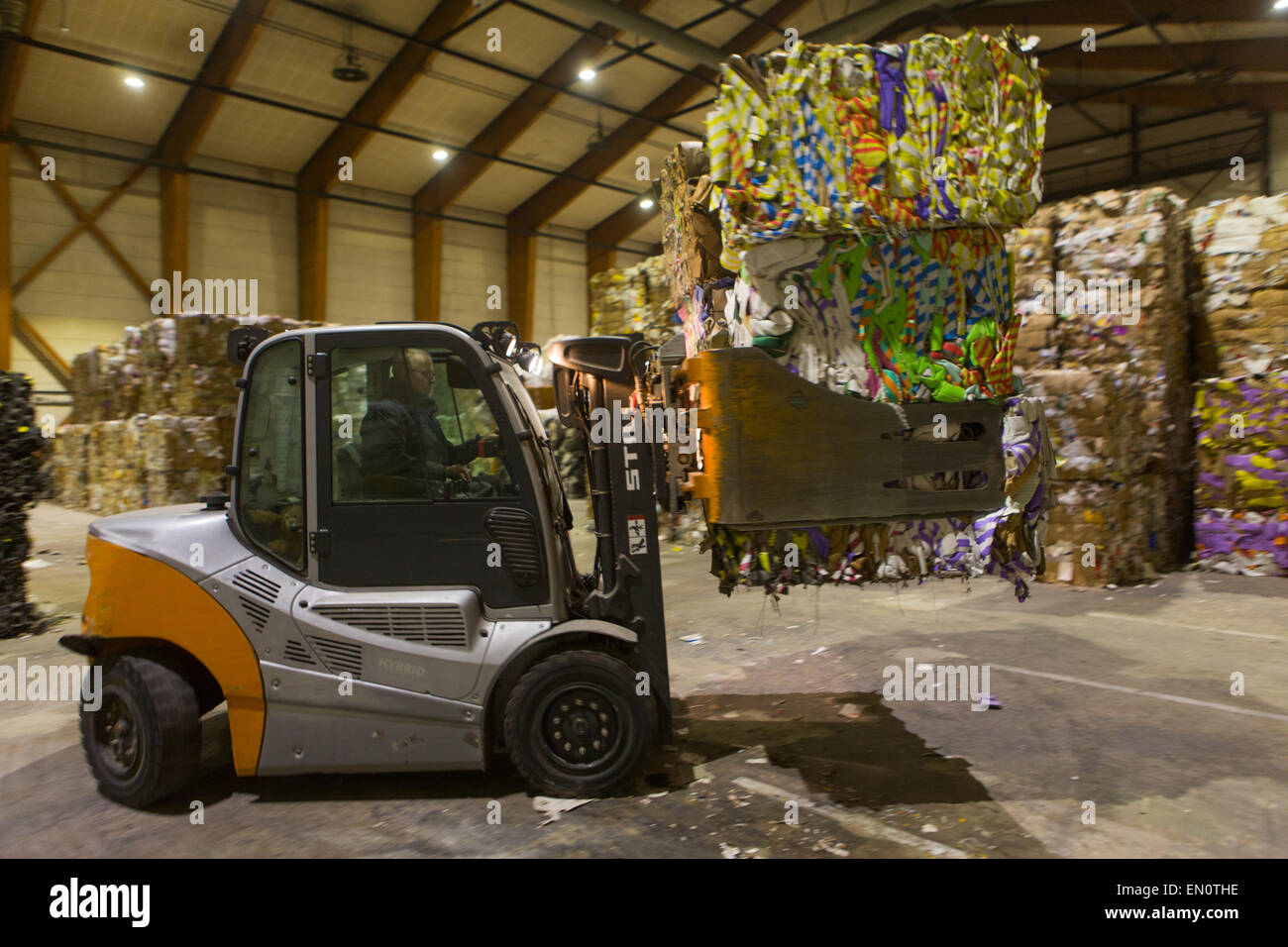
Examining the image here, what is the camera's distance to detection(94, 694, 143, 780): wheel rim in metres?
3.36

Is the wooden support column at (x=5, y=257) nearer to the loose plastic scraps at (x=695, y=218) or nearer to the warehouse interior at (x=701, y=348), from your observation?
the warehouse interior at (x=701, y=348)

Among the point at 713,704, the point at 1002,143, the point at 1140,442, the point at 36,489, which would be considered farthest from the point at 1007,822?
the point at 36,489

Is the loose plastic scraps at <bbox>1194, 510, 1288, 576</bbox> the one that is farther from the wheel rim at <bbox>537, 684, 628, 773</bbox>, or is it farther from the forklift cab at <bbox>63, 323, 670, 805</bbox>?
the wheel rim at <bbox>537, 684, 628, 773</bbox>

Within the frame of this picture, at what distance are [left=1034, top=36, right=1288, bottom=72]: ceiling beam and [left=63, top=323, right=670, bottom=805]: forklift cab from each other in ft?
54.4

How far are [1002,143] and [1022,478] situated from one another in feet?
3.93

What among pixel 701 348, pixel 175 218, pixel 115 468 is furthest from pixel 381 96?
pixel 701 348

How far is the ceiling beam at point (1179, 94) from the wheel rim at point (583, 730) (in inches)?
705

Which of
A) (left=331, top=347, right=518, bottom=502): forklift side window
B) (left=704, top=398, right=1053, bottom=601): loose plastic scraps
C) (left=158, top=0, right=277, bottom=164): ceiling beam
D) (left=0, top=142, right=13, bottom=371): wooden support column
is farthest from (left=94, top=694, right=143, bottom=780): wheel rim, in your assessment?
(left=0, top=142, right=13, bottom=371): wooden support column

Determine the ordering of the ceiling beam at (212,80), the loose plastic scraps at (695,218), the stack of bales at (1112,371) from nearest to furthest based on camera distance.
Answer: the loose plastic scraps at (695,218)
the stack of bales at (1112,371)
the ceiling beam at (212,80)

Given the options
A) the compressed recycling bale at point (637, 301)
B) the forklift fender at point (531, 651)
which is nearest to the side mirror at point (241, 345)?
the forklift fender at point (531, 651)

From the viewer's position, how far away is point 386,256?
63.7 ft

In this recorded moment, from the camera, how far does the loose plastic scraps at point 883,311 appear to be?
9.59 ft

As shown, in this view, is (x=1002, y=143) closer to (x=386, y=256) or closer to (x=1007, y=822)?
(x=1007, y=822)

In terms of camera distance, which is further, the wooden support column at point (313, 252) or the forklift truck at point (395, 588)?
the wooden support column at point (313, 252)
